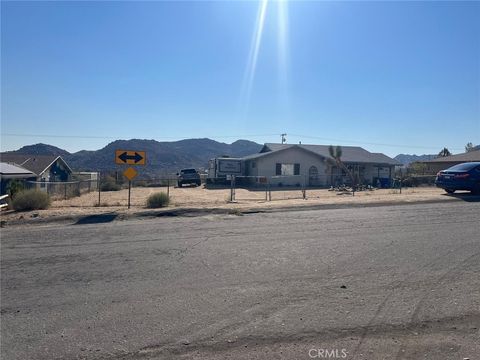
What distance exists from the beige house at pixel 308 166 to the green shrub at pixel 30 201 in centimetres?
2490

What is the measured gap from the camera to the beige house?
3956cm

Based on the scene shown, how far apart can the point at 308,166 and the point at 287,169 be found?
2363mm

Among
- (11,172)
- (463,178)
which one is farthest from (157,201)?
(11,172)

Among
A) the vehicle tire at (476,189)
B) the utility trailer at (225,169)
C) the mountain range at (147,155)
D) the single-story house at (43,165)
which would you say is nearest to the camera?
the vehicle tire at (476,189)

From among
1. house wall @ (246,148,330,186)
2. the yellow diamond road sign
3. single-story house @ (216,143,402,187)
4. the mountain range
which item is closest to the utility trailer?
single-story house @ (216,143,402,187)

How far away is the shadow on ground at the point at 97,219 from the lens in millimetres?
12452

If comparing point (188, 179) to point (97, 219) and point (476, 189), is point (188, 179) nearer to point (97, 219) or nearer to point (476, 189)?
point (476, 189)

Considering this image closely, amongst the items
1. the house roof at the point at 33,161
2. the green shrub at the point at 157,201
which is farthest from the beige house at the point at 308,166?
the green shrub at the point at 157,201

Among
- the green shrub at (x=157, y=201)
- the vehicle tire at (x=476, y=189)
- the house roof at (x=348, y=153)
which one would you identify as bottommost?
the green shrub at (x=157, y=201)

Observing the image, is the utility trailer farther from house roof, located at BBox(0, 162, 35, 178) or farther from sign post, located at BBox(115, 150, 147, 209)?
sign post, located at BBox(115, 150, 147, 209)

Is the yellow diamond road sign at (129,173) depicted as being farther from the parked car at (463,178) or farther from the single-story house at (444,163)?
the single-story house at (444,163)

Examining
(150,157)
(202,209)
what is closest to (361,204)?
(202,209)

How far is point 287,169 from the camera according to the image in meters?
41.1

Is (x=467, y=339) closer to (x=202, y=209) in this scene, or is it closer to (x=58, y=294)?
(x=58, y=294)
